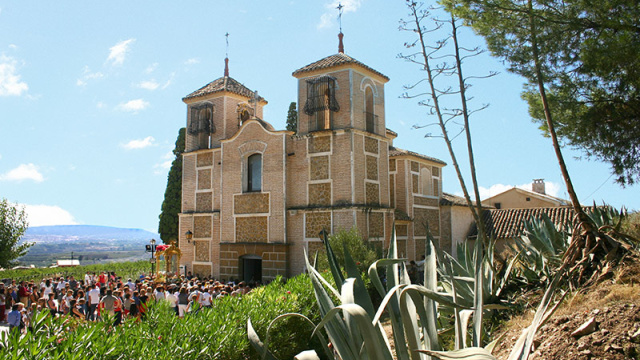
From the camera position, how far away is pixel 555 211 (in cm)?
2464

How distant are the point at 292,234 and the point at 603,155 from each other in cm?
1221

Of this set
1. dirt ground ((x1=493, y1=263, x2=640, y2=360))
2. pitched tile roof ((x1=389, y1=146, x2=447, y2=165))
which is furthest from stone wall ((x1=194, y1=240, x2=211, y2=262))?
dirt ground ((x1=493, y1=263, x2=640, y2=360))

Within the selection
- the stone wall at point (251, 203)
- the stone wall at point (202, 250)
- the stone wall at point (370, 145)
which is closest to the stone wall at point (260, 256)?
the stone wall at point (202, 250)

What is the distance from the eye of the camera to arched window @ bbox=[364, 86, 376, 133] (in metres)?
20.1

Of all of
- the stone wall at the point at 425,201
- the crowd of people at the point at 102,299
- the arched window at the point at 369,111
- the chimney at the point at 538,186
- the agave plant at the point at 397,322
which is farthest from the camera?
the chimney at the point at 538,186

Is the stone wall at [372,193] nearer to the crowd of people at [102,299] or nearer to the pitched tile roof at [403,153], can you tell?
the pitched tile roof at [403,153]

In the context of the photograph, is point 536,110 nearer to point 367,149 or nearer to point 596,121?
point 596,121

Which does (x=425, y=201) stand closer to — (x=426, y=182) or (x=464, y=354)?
(x=426, y=182)

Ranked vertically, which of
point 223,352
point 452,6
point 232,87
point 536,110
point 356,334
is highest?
point 232,87

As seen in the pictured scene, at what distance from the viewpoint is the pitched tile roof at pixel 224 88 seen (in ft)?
76.0

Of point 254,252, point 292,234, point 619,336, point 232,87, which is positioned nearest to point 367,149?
point 292,234

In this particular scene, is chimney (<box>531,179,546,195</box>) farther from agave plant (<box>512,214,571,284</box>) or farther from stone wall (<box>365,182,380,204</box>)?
agave plant (<box>512,214,571,284</box>)

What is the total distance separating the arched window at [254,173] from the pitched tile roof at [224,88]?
3816 mm

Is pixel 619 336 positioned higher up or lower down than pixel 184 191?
lower down
